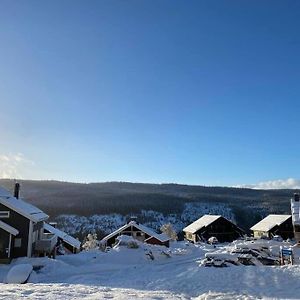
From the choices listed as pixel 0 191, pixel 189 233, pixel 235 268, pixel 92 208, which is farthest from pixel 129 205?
pixel 235 268

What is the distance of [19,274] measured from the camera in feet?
76.7

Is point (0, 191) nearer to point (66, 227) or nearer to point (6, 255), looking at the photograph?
point (6, 255)

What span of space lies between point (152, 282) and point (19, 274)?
25.9 ft

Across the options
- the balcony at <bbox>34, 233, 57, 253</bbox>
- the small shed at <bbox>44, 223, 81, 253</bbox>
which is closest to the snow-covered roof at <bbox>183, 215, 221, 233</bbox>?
the small shed at <bbox>44, 223, 81, 253</bbox>

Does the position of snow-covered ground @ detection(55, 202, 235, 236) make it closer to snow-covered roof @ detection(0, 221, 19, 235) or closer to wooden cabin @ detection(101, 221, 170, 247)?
wooden cabin @ detection(101, 221, 170, 247)

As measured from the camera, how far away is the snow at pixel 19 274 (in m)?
22.9

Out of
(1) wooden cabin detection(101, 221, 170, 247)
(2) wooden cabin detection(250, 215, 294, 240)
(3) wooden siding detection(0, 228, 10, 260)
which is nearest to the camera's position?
(3) wooden siding detection(0, 228, 10, 260)

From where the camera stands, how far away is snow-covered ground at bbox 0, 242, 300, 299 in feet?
57.2

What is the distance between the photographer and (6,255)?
36.1 m

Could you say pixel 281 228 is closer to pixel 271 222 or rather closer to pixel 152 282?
pixel 271 222

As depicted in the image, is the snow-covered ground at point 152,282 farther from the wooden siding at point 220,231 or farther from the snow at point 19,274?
the wooden siding at point 220,231

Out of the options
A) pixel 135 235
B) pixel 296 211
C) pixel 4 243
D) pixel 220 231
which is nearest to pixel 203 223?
pixel 220 231

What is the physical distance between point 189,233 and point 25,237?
173ft

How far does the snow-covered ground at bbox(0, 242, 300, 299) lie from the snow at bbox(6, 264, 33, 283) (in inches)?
27.4
